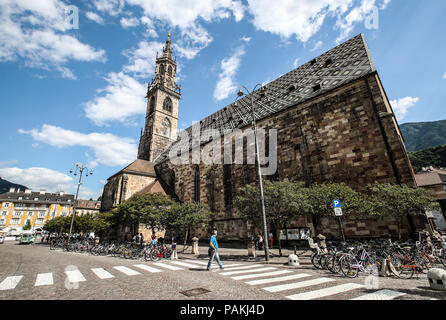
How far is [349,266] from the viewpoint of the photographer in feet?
20.5

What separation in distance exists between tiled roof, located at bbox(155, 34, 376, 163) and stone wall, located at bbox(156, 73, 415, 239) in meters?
1.09

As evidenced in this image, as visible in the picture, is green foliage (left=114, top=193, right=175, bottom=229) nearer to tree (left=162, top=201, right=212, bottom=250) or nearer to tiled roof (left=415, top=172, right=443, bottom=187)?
tree (left=162, top=201, right=212, bottom=250)

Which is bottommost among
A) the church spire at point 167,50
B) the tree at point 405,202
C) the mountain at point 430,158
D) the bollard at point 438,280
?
the bollard at point 438,280

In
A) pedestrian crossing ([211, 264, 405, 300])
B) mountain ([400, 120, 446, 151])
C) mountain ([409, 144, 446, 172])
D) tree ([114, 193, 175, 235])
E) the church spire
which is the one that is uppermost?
mountain ([400, 120, 446, 151])

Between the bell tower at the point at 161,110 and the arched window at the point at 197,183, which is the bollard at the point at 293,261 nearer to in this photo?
the arched window at the point at 197,183

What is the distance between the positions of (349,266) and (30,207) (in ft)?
219

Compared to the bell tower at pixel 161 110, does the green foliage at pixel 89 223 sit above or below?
below

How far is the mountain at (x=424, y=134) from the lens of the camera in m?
132

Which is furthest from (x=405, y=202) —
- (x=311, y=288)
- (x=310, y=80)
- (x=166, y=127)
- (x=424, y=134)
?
Answer: (x=424, y=134)

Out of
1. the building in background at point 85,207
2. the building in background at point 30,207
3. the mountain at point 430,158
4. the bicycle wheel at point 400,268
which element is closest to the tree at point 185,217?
the bicycle wheel at point 400,268

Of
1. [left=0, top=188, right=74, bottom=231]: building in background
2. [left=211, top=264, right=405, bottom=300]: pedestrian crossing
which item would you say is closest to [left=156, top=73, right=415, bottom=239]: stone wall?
[left=211, top=264, right=405, bottom=300]: pedestrian crossing

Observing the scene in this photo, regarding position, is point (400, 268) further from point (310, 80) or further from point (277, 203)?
point (310, 80)

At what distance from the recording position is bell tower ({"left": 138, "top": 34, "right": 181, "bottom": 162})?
39625 millimetres

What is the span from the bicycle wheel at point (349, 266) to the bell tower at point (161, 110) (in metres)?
35.6
